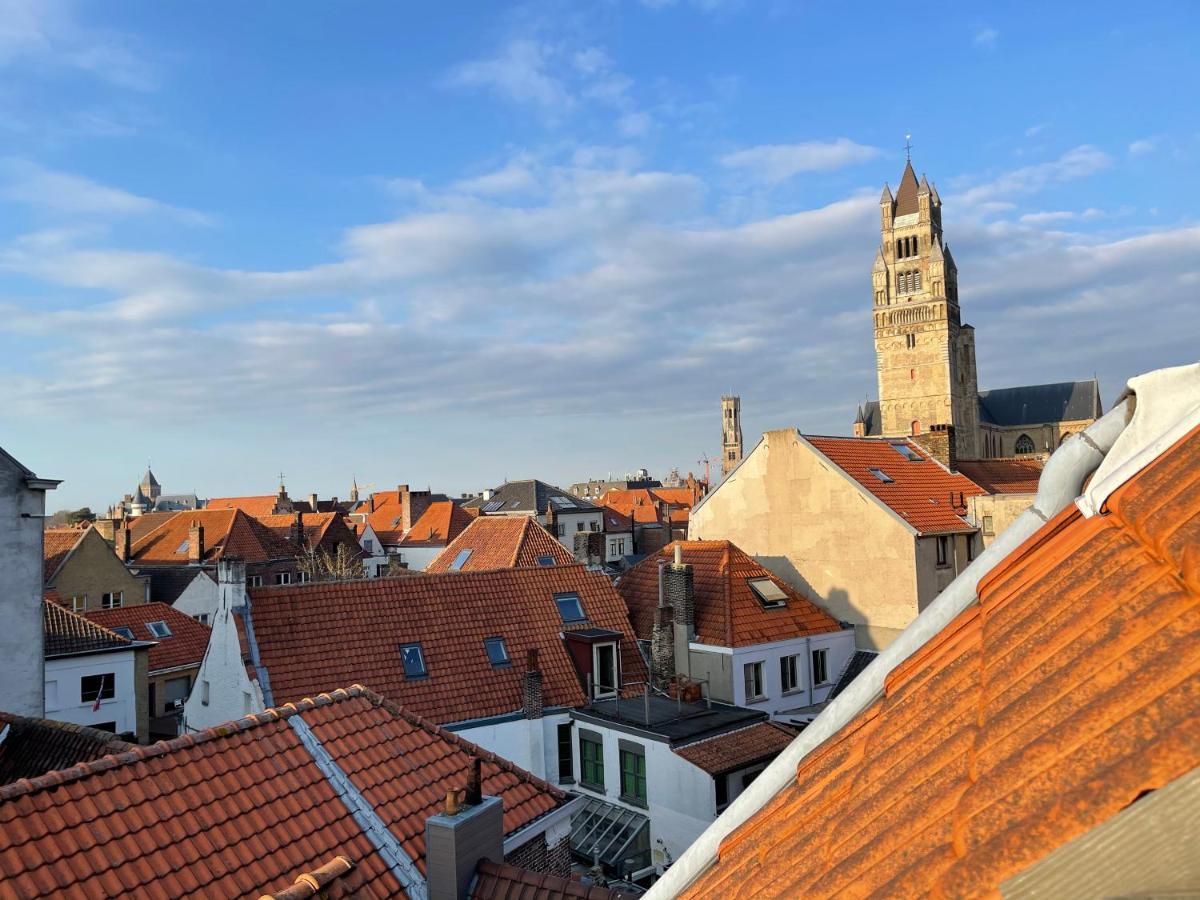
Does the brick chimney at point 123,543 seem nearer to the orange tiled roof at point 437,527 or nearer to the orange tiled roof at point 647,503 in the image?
the orange tiled roof at point 437,527

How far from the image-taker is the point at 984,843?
1.75m

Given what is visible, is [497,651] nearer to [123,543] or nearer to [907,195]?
[123,543]

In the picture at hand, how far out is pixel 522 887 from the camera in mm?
7977

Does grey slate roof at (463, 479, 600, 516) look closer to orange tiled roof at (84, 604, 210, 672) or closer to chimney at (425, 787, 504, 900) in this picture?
orange tiled roof at (84, 604, 210, 672)

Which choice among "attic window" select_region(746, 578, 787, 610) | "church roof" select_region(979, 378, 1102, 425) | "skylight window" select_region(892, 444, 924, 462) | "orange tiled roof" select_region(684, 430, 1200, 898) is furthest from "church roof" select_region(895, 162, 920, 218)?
"orange tiled roof" select_region(684, 430, 1200, 898)

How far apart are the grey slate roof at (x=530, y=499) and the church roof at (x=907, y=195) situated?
58.5 m

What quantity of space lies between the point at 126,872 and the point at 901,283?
103 m

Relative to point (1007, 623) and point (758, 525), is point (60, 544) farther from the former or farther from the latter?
point (1007, 623)

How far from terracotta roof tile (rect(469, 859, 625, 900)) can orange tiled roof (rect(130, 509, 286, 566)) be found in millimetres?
47876

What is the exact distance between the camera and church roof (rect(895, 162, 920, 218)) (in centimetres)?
9931

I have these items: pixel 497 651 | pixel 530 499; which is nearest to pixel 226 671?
pixel 497 651

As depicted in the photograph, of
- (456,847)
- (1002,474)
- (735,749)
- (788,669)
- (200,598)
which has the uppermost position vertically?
(1002,474)

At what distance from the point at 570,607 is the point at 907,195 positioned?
95.2 m

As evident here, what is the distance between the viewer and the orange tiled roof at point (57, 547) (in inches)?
1529
